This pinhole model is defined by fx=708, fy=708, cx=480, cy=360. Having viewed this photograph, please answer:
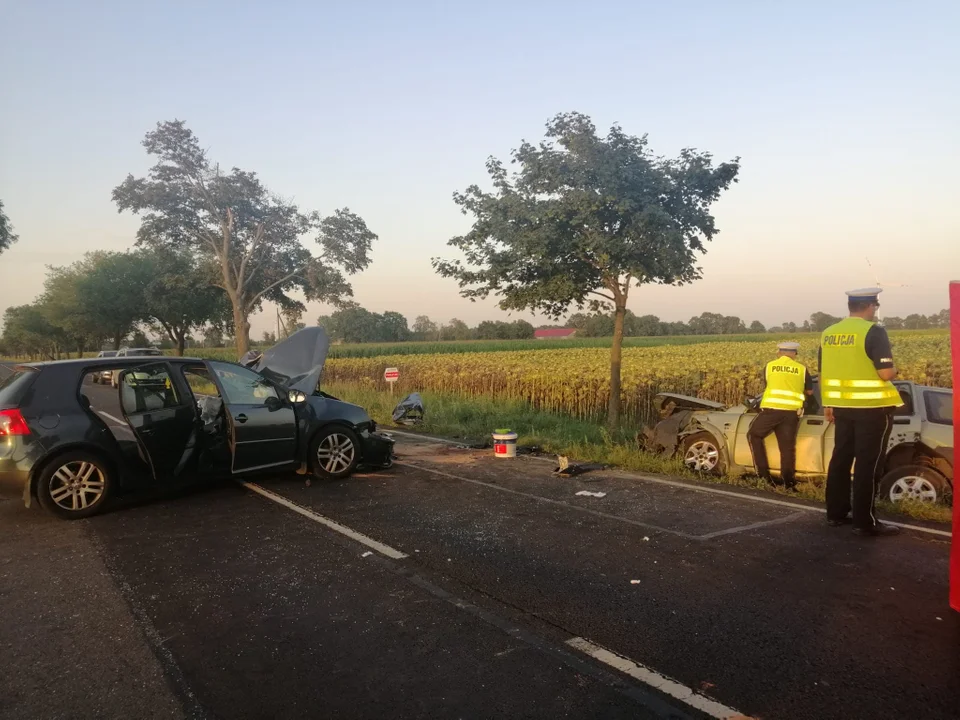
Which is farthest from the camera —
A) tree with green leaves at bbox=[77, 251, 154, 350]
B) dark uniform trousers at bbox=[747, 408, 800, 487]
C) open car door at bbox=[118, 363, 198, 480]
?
tree with green leaves at bbox=[77, 251, 154, 350]

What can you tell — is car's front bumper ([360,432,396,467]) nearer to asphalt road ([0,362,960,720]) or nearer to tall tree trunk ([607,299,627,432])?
asphalt road ([0,362,960,720])

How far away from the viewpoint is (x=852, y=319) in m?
6.01

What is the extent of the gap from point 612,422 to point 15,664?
10017 millimetres

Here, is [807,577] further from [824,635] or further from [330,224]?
[330,224]

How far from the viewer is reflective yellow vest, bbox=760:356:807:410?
7.46 meters

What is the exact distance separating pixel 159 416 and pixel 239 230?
2570 centimetres

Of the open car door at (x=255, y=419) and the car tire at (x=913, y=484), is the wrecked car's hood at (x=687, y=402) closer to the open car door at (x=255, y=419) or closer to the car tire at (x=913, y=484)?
the car tire at (x=913, y=484)

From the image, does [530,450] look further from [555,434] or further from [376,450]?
[376,450]

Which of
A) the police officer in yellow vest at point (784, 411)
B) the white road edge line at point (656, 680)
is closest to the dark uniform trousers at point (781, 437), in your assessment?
the police officer in yellow vest at point (784, 411)

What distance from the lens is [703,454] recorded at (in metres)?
8.68

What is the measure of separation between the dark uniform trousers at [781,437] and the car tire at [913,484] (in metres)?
0.93

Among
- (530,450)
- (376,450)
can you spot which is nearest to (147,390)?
(376,450)

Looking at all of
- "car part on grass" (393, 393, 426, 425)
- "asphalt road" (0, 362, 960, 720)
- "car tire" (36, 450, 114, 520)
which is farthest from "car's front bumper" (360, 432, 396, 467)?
"car part on grass" (393, 393, 426, 425)

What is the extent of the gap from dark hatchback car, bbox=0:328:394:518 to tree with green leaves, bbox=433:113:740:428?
411 cm
